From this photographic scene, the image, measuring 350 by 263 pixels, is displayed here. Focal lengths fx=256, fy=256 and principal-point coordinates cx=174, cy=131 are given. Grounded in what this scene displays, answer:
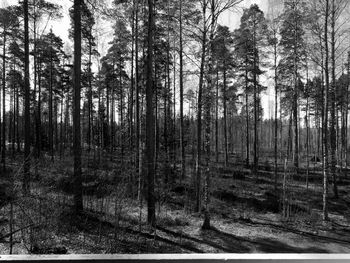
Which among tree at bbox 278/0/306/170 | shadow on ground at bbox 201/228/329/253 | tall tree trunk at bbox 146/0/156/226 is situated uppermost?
tree at bbox 278/0/306/170

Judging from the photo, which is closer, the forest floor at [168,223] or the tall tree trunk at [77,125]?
the forest floor at [168,223]

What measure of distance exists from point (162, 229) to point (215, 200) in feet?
19.8

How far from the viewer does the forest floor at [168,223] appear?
6.86 metres

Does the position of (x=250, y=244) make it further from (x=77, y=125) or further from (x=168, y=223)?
(x=77, y=125)

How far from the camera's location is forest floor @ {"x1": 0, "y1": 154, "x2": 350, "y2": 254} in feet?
22.5

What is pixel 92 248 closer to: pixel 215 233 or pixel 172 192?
pixel 215 233

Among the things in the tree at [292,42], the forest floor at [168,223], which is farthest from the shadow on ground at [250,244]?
the tree at [292,42]

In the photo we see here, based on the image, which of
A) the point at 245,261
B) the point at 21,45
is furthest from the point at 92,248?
the point at 21,45

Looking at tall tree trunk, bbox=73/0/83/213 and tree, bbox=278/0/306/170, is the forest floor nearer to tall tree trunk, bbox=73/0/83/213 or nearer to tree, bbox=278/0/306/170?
tall tree trunk, bbox=73/0/83/213

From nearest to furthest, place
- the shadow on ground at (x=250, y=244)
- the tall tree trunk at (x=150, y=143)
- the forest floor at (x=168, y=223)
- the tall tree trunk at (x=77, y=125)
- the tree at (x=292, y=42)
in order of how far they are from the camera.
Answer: the forest floor at (x=168, y=223)
the shadow on ground at (x=250, y=244)
the tall tree trunk at (x=150, y=143)
the tall tree trunk at (x=77, y=125)
the tree at (x=292, y=42)

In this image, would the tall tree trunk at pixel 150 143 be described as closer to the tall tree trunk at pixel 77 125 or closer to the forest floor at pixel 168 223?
the forest floor at pixel 168 223

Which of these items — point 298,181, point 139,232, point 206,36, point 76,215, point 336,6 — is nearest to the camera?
point 139,232

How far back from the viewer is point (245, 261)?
134 cm

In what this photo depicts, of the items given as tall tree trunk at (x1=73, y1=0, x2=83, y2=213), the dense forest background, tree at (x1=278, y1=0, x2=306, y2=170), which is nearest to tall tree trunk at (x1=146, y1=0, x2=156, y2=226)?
the dense forest background
